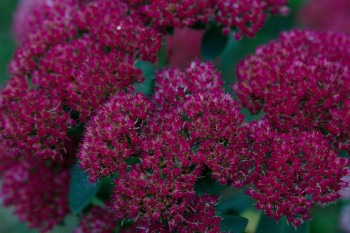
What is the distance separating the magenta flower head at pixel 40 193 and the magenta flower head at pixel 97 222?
0.36 feet

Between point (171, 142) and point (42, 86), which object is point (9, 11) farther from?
point (171, 142)

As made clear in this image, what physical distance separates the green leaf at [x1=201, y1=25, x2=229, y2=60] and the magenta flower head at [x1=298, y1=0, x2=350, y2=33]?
2.13ft

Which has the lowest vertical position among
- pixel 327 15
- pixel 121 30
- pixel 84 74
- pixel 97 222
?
pixel 97 222

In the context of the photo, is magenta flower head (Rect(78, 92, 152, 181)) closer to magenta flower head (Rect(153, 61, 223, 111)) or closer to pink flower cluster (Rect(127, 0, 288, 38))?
magenta flower head (Rect(153, 61, 223, 111))

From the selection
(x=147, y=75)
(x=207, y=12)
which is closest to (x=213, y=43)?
(x=207, y=12)

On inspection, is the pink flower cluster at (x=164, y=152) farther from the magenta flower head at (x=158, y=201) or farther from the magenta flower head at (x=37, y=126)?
the magenta flower head at (x=37, y=126)

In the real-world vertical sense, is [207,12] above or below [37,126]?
above

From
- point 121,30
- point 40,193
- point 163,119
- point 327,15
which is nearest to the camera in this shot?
point 163,119

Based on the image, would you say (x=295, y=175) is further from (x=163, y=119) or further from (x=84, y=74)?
(x=84, y=74)

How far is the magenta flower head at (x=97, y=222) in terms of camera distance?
54.7 inches

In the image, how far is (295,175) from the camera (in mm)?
1052

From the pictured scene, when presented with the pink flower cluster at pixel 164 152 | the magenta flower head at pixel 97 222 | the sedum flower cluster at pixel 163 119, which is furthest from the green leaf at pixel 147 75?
the magenta flower head at pixel 97 222

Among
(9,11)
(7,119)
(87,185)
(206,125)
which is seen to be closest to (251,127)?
(206,125)

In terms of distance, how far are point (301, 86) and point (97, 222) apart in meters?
0.59
